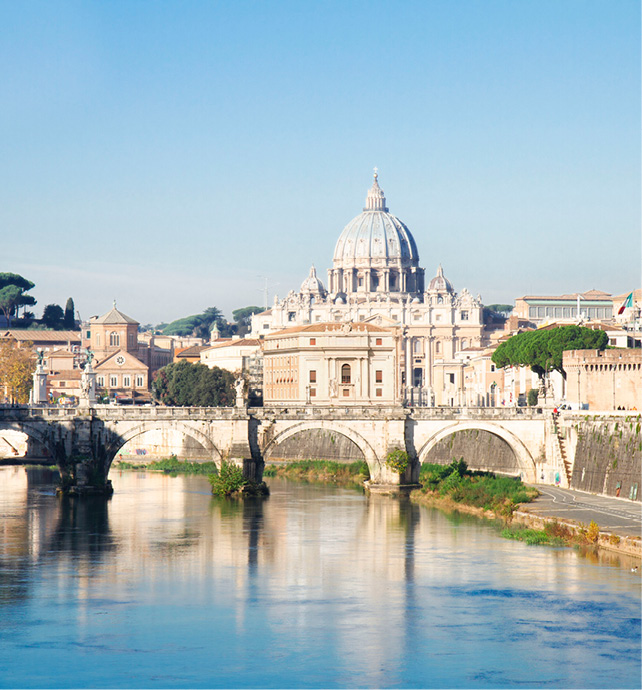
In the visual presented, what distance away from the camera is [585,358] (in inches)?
2434

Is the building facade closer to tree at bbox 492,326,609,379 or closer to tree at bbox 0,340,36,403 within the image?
tree at bbox 492,326,609,379

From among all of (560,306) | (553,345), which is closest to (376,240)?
(560,306)

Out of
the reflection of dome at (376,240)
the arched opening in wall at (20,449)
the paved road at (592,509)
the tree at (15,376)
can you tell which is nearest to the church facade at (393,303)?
the reflection of dome at (376,240)

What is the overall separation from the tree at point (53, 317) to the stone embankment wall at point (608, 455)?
354ft

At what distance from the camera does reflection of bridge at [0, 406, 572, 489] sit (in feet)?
180

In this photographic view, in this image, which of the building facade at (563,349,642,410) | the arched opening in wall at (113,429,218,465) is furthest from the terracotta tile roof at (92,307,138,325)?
the building facade at (563,349,642,410)

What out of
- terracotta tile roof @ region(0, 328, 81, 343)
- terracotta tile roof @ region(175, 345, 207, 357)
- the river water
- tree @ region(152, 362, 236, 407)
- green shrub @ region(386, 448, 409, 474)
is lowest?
the river water

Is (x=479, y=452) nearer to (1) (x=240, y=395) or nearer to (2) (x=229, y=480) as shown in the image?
(1) (x=240, y=395)

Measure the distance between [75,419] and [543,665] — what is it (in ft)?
103

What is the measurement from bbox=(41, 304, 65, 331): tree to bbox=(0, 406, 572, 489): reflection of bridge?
99.2 meters

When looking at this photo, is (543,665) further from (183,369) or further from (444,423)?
(183,369)

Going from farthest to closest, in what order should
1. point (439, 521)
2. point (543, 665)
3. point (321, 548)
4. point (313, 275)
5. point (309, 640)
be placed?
1. point (313, 275)
2. point (439, 521)
3. point (321, 548)
4. point (309, 640)
5. point (543, 665)

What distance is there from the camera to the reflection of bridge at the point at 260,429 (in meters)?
54.9

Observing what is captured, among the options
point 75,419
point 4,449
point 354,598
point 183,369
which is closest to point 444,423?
point 75,419
